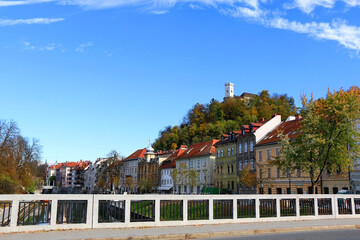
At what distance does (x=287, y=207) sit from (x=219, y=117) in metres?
102

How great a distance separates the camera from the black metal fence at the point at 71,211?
50.3ft

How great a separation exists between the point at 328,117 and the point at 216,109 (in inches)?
3676

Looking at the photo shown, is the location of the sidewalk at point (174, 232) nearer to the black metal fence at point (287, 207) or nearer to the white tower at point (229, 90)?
the black metal fence at point (287, 207)

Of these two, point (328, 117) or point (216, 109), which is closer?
point (328, 117)

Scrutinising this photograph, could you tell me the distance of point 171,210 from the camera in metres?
17.7

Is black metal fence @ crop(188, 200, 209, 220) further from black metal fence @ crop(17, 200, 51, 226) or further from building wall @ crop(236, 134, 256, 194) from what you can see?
building wall @ crop(236, 134, 256, 194)

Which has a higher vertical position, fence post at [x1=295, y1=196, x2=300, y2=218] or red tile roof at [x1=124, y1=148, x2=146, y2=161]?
red tile roof at [x1=124, y1=148, x2=146, y2=161]

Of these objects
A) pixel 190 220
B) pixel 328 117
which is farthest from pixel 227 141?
pixel 190 220

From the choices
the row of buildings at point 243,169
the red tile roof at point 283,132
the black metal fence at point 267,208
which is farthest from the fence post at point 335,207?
the red tile roof at point 283,132

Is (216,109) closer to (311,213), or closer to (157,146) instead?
(157,146)

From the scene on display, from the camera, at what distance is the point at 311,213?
21.5 metres

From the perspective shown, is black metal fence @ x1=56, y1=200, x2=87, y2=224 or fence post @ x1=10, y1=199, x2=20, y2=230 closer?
fence post @ x1=10, y1=199, x2=20, y2=230

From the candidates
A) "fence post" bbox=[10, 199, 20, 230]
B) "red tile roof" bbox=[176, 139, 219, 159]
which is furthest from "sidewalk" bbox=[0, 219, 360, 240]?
"red tile roof" bbox=[176, 139, 219, 159]

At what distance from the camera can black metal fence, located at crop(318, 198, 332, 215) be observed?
21922mm
